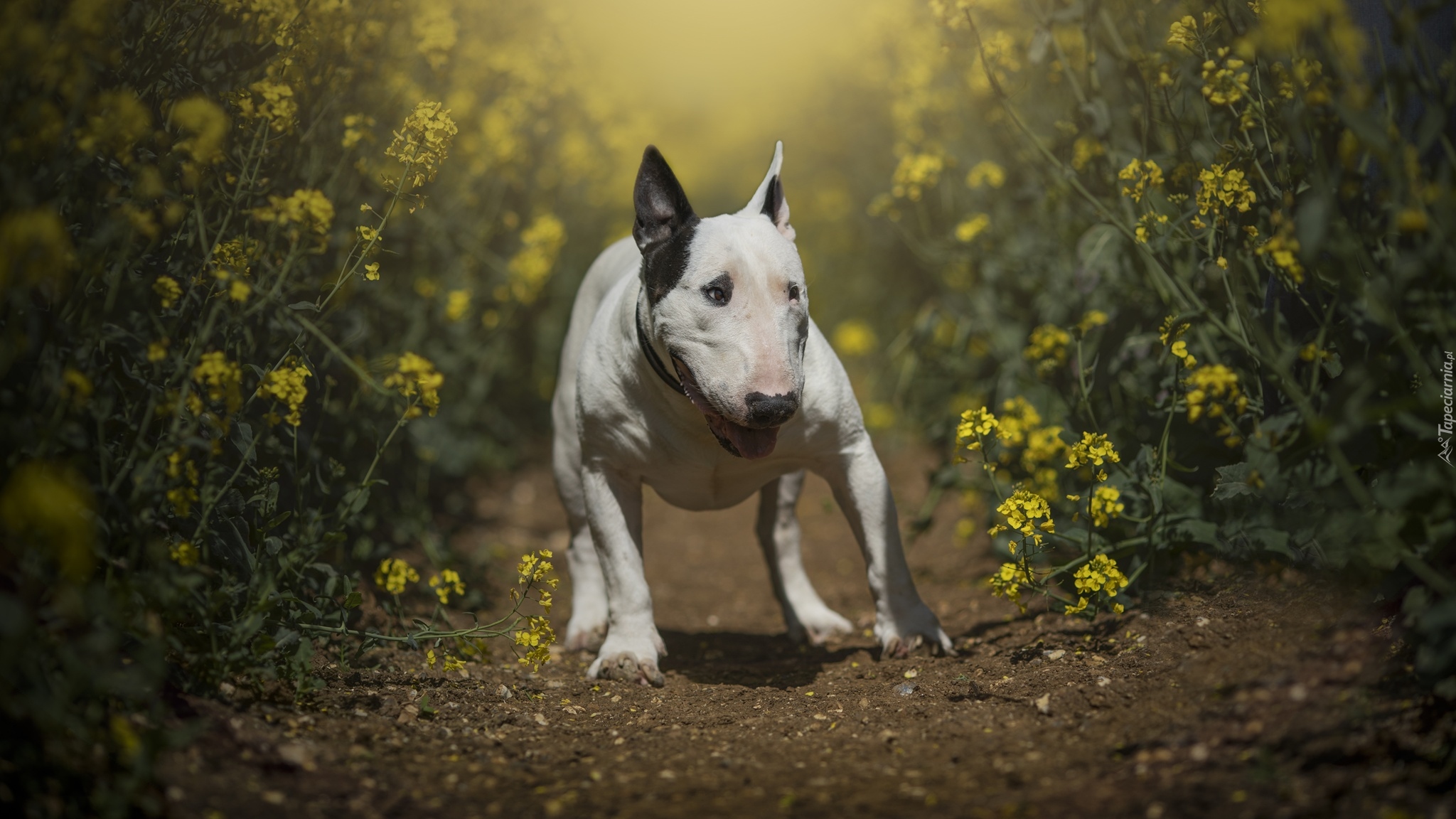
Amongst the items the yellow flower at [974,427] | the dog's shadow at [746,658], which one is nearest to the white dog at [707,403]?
the dog's shadow at [746,658]

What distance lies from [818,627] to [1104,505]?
158 centimetres

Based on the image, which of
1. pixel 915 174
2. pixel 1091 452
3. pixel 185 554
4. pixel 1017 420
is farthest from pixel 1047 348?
pixel 185 554

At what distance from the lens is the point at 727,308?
354cm

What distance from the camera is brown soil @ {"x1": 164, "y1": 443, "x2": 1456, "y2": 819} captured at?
2516mm

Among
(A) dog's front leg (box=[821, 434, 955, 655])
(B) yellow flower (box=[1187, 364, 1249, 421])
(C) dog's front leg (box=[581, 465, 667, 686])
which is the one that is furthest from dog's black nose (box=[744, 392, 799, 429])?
(B) yellow flower (box=[1187, 364, 1249, 421])

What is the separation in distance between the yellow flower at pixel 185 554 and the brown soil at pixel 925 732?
40 cm

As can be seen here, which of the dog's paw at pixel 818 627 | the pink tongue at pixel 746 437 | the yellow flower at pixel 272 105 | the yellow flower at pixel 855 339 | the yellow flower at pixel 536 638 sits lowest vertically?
the dog's paw at pixel 818 627

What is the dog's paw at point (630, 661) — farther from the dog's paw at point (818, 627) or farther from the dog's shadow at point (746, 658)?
the dog's paw at point (818, 627)

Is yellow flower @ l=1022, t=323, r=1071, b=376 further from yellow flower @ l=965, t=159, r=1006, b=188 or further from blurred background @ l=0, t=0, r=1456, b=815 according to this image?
yellow flower @ l=965, t=159, r=1006, b=188

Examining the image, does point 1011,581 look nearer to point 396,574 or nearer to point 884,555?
point 884,555

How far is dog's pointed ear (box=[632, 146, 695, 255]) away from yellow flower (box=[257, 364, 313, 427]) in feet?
3.98

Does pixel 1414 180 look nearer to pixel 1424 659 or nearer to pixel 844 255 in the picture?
pixel 1424 659

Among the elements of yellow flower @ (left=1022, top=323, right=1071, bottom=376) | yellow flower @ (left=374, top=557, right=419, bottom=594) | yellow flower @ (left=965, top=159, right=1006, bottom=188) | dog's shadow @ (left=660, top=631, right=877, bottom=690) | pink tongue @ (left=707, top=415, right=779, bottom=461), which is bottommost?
dog's shadow @ (left=660, top=631, right=877, bottom=690)

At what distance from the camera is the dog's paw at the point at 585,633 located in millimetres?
4727
